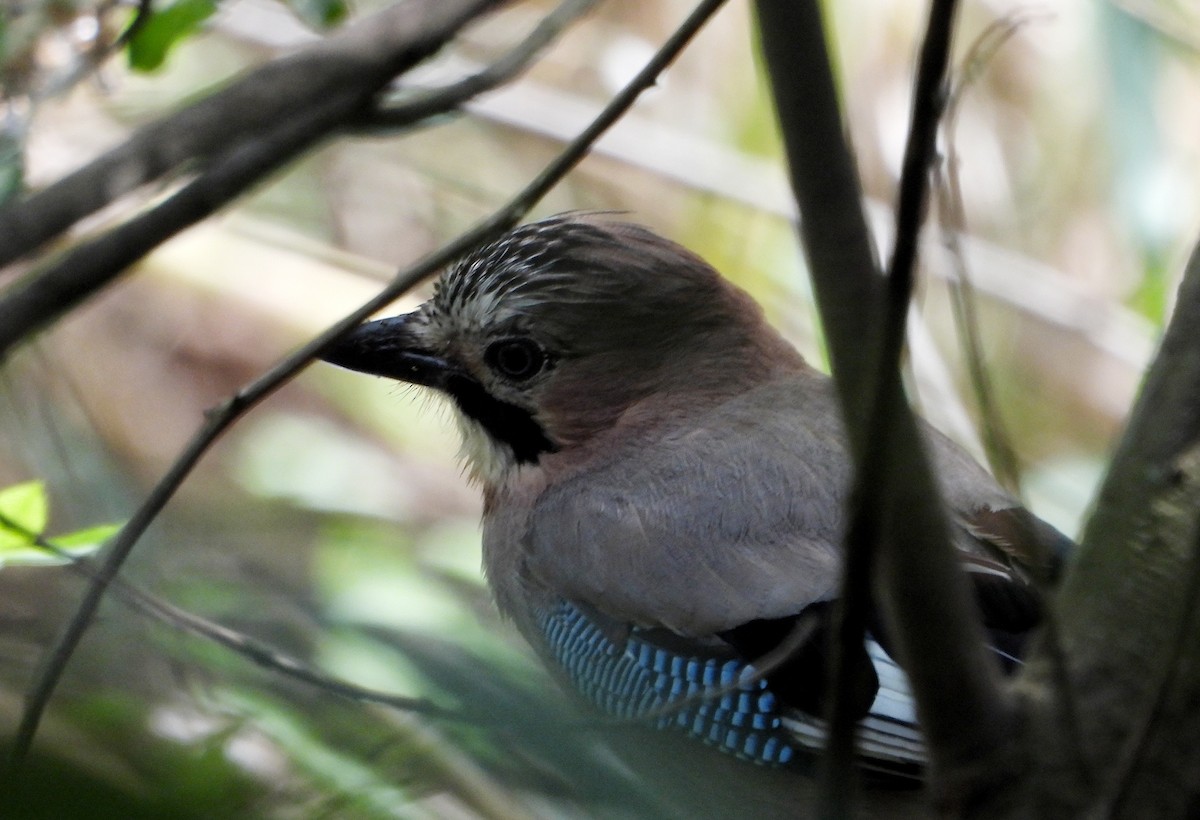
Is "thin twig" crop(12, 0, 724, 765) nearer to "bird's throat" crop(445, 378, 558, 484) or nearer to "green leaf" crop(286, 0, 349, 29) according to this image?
"green leaf" crop(286, 0, 349, 29)

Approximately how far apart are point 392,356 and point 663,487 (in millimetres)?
621

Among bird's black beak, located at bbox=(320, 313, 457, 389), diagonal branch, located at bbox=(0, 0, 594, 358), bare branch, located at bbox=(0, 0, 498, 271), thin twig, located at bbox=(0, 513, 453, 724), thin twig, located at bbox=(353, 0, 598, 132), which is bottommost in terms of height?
bird's black beak, located at bbox=(320, 313, 457, 389)

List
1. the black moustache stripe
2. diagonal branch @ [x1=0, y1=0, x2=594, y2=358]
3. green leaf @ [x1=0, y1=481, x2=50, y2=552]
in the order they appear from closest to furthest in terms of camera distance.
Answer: diagonal branch @ [x1=0, y1=0, x2=594, y2=358] < green leaf @ [x1=0, y1=481, x2=50, y2=552] < the black moustache stripe

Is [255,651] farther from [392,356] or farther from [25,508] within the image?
[392,356]

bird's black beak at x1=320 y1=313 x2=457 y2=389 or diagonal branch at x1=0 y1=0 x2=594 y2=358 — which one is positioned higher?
diagonal branch at x1=0 y1=0 x2=594 y2=358

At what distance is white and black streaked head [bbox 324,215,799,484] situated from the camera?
2.60 metres

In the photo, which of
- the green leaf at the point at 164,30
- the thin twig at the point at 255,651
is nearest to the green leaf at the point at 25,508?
A: the thin twig at the point at 255,651

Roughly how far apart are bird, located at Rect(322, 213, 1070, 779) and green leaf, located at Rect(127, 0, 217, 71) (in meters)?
0.62

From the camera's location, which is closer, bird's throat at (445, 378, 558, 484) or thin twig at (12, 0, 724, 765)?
thin twig at (12, 0, 724, 765)

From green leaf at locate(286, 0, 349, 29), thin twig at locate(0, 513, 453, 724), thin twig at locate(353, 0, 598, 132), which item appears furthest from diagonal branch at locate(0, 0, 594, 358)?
green leaf at locate(286, 0, 349, 29)

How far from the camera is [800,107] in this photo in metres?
1.09

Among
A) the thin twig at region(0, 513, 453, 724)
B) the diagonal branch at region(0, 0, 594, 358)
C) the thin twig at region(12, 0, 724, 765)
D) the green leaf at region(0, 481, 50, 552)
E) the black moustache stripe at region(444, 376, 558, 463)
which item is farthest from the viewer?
the black moustache stripe at region(444, 376, 558, 463)

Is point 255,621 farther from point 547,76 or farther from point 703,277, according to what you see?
point 547,76

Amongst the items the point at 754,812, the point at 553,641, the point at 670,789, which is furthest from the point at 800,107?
the point at 553,641
